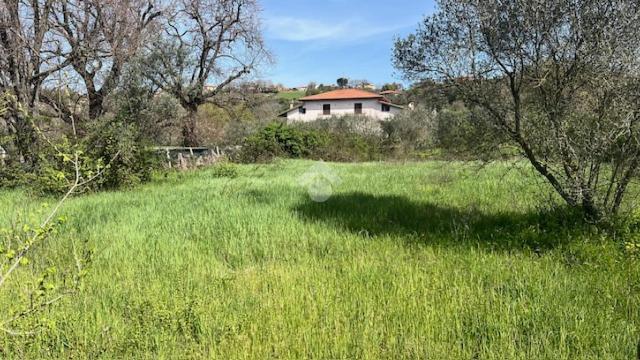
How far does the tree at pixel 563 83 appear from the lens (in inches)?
213

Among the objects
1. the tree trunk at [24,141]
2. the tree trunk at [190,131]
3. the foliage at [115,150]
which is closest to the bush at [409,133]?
the tree trunk at [190,131]

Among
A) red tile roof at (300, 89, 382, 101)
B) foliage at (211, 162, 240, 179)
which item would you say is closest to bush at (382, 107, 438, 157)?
foliage at (211, 162, 240, 179)

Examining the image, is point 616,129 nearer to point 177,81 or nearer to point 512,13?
point 512,13

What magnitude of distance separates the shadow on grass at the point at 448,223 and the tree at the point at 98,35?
38.8ft

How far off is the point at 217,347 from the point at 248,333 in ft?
0.96

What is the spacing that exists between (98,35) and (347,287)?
1603cm

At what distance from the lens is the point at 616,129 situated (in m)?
5.38

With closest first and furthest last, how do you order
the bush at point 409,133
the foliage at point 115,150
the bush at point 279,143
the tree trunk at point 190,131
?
the foliage at point 115,150, the bush at point 279,143, the tree trunk at point 190,131, the bush at point 409,133

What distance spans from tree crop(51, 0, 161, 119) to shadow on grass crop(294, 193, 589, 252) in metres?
11.8

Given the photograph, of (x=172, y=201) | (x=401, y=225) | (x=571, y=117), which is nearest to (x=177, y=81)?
(x=172, y=201)

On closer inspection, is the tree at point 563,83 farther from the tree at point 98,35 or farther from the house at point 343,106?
the house at point 343,106

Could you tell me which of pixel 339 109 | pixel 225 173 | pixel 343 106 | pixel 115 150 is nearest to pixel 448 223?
pixel 115 150

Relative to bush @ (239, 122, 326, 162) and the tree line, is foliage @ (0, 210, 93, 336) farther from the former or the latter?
bush @ (239, 122, 326, 162)

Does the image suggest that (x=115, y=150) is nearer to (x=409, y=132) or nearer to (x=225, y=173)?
(x=225, y=173)
